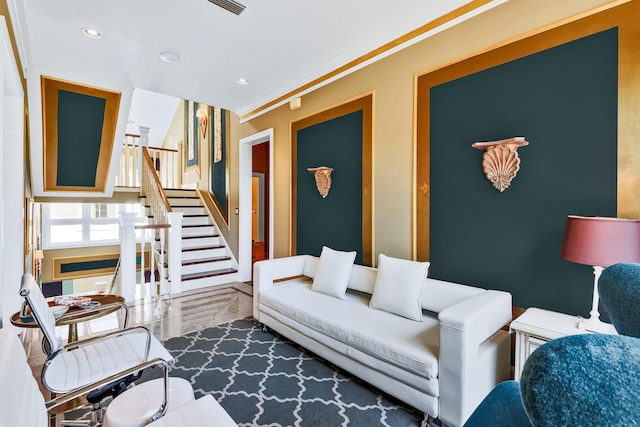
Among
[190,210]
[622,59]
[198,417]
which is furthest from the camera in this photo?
[190,210]

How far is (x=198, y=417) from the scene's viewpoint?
1.31m

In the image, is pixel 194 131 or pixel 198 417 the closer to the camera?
pixel 198 417

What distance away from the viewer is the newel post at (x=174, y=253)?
15.0 feet

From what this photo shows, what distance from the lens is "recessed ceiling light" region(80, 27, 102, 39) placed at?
2972 mm

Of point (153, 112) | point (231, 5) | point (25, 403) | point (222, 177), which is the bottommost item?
point (25, 403)

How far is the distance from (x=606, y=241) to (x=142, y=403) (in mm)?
2403

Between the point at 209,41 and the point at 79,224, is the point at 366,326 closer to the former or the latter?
the point at 209,41

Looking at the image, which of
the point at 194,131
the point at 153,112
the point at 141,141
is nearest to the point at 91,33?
the point at 141,141

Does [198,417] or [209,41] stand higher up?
[209,41]

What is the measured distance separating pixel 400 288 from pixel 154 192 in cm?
508

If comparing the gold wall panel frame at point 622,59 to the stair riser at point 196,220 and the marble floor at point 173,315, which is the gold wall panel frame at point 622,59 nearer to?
the marble floor at point 173,315

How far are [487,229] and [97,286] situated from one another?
8.36m

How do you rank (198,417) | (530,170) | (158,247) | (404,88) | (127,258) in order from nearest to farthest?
(198,417) < (530,170) < (404,88) < (127,258) < (158,247)

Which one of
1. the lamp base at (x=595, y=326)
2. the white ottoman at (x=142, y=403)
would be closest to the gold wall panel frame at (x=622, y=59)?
the lamp base at (x=595, y=326)
